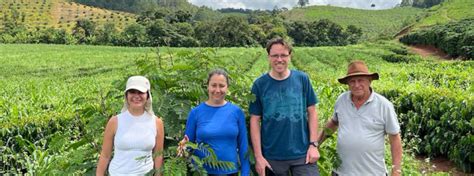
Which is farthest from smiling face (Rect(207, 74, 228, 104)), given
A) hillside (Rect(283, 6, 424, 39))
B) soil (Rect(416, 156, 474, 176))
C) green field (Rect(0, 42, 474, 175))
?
hillside (Rect(283, 6, 424, 39))

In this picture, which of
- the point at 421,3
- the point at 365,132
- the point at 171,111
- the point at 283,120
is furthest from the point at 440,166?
the point at 421,3

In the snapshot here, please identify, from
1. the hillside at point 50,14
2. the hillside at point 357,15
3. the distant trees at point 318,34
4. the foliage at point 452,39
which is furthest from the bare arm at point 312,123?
the hillside at point 357,15

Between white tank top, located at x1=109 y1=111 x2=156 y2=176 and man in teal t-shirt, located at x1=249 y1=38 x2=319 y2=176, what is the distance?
0.80 meters

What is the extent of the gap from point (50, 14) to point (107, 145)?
314ft

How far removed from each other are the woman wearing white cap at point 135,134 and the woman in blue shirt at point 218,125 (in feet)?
0.81

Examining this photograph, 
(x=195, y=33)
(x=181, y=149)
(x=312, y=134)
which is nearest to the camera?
(x=181, y=149)

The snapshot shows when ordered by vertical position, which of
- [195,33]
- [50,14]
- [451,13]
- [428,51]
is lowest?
[428,51]

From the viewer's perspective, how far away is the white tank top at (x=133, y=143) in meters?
2.98

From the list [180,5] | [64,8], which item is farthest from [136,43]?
[180,5]

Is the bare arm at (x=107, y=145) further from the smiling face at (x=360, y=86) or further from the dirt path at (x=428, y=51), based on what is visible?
the dirt path at (x=428, y=51)

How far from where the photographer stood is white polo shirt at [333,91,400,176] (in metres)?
3.29

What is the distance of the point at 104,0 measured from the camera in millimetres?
134250

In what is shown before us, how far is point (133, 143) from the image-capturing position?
2.97 metres

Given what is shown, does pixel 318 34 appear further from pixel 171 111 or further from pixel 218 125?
pixel 218 125
